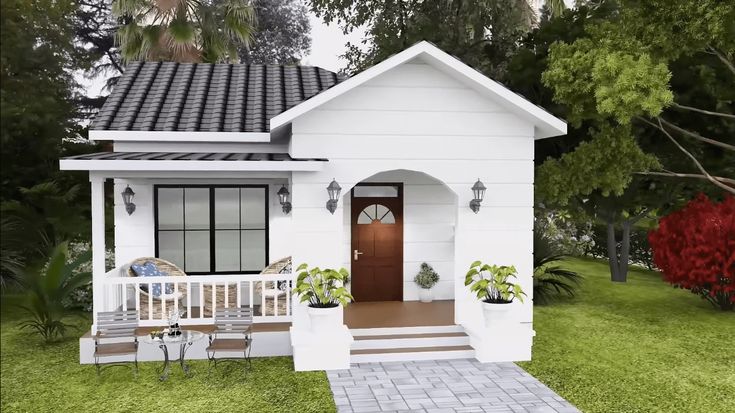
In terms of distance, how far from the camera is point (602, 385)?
8578mm

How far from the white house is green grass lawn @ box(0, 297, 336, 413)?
48cm

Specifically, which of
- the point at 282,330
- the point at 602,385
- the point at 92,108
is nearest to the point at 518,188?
the point at 602,385

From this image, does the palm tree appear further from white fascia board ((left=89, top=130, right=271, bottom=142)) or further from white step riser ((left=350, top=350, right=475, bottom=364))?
white step riser ((left=350, top=350, right=475, bottom=364))

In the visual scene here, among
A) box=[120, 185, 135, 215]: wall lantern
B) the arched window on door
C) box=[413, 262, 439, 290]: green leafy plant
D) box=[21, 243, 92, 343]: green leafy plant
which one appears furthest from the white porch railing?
box=[413, 262, 439, 290]: green leafy plant

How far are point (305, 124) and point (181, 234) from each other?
414cm

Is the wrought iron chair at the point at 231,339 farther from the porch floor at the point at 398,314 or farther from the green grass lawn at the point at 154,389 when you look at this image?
the porch floor at the point at 398,314

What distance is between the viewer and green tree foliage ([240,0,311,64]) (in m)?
29.2

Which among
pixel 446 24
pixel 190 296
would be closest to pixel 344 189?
pixel 190 296

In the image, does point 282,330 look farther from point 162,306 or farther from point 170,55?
point 170,55

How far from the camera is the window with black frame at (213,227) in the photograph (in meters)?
12.1

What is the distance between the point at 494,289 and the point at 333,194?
2960 mm

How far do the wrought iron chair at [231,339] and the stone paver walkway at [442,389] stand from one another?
1.36 metres

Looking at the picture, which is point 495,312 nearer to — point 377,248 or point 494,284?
point 494,284

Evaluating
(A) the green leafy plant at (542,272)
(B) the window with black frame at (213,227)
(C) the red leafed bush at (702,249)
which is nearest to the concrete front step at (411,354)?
(B) the window with black frame at (213,227)
